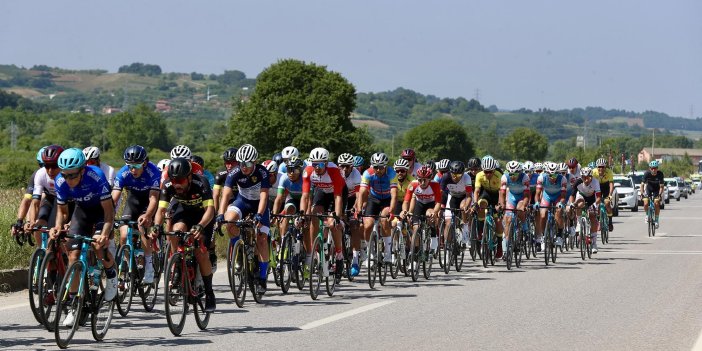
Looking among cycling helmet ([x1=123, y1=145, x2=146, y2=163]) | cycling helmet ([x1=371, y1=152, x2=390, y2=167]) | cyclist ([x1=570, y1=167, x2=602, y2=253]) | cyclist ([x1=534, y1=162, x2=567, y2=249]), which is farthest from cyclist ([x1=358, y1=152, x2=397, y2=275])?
cyclist ([x1=570, y1=167, x2=602, y2=253])

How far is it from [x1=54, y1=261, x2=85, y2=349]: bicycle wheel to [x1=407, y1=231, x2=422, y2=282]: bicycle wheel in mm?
7629

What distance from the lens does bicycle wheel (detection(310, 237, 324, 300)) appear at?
13.6 metres

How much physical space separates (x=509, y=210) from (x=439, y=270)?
5.67ft

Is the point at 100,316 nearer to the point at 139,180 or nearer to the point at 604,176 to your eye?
the point at 139,180

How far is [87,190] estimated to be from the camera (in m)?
9.90

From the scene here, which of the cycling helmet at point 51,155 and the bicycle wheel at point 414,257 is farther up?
the cycling helmet at point 51,155

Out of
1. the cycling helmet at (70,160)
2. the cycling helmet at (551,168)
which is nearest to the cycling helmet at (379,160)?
the cycling helmet at (551,168)

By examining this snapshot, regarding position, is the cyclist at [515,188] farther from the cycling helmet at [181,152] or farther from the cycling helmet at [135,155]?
the cycling helmet at [135,155]

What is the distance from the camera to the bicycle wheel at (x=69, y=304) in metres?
9.23

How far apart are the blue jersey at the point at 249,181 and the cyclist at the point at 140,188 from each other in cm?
88

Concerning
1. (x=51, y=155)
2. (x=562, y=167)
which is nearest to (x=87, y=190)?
(x=51, y=155)

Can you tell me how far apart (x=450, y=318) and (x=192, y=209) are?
2914mm

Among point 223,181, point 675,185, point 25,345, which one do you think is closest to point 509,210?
point 223,181

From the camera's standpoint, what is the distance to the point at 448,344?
9781 mm
